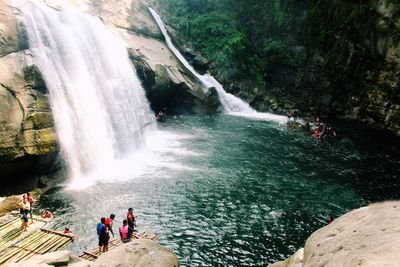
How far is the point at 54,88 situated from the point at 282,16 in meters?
32.9

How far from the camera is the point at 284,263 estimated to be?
12.8 meters

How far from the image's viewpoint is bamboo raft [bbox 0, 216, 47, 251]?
18047mm

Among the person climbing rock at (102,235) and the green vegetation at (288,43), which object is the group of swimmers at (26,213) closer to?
the person climbing rock at (102,235)

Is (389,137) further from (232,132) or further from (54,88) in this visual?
(54,88)

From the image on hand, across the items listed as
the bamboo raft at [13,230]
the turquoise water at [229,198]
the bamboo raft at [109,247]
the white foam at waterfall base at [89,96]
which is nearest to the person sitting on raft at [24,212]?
the bamboo raft at [13,230]

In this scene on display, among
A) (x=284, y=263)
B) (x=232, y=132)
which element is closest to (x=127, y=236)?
(x=284, y=263)

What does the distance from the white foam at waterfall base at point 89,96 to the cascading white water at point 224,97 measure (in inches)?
543

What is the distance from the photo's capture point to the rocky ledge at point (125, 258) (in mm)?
14609

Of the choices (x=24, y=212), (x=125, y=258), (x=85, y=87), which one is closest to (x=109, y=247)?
(x=125, y=258)

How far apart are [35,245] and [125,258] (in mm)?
5496

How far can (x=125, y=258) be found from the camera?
1491cm

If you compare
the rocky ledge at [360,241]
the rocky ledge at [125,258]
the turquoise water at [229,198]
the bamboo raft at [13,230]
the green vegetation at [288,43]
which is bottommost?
the turquoise water at [229,198]

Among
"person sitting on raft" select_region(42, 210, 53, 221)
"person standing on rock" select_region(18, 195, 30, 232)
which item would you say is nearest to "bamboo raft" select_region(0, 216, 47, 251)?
"person standing on rock" select_region(18, 195, 30, 232)

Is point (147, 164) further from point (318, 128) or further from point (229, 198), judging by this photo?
point (318, 128)
